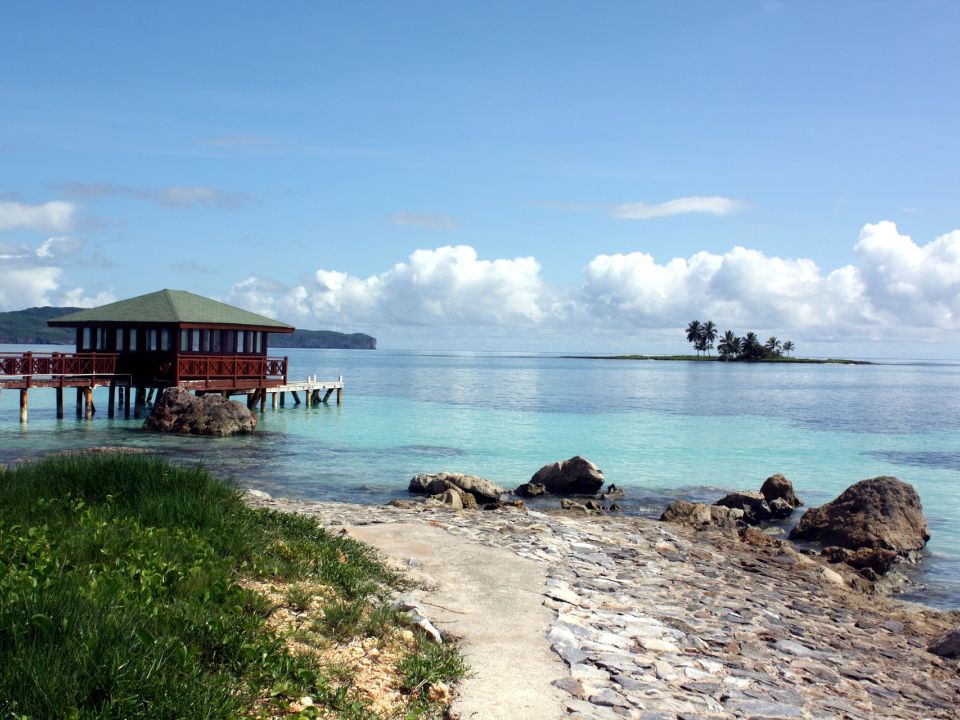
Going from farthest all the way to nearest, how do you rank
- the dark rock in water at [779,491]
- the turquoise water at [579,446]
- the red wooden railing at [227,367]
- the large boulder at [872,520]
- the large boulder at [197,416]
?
the red wooden railing at [227,367]
the large boulder at [197,416]
the turquoise water at [579,446]
the dark rock in water at [779,491]
the large boulder at [872,520]

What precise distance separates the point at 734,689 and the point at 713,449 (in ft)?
95.2

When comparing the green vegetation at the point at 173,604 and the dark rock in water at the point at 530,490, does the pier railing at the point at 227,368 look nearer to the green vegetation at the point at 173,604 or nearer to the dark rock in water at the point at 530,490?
the dark rock in water at the point at 530,490

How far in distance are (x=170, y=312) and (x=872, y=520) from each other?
32.2 meters

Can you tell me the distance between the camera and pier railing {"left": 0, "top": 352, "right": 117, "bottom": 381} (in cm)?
3531

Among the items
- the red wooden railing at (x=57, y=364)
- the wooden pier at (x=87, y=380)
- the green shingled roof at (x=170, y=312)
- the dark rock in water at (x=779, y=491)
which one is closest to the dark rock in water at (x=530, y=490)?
the dark rock in water at (x=779, y=491)

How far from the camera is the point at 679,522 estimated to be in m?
17.5

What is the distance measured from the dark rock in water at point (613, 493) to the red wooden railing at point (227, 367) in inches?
918

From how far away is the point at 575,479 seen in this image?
2264 cm

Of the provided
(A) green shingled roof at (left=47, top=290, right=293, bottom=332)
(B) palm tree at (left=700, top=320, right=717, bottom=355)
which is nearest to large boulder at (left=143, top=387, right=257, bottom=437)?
(A) green shingled roof at (left=47, top=290, right=293, bottom=332)

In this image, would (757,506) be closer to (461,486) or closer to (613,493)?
(613,493)

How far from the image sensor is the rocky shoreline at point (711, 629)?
6980mm

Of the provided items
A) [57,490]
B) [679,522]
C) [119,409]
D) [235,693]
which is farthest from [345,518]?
[119,409]

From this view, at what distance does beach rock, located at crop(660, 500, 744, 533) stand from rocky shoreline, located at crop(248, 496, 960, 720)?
2.15 meters

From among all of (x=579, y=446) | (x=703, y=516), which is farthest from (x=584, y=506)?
(x=579, y=446)
